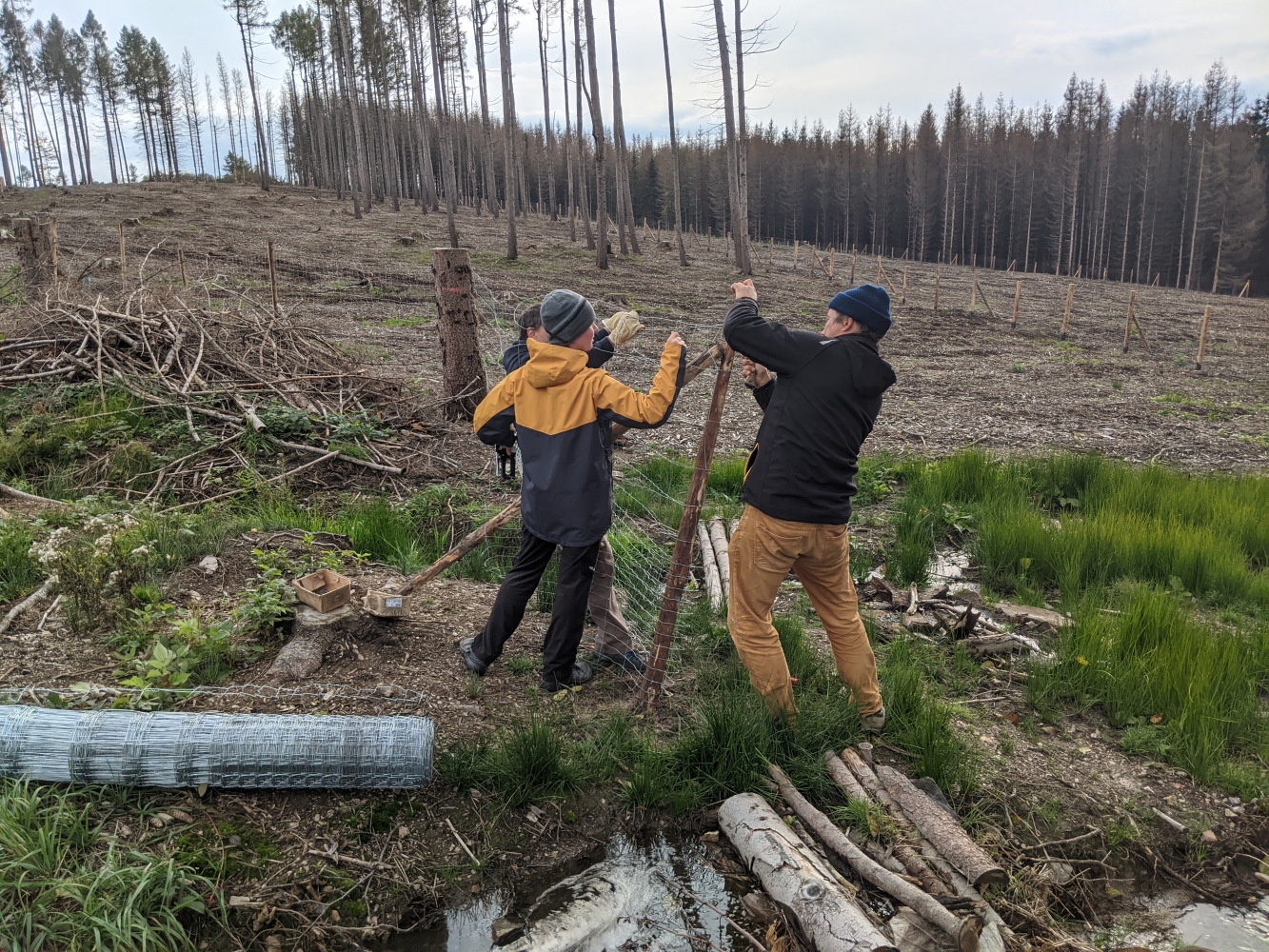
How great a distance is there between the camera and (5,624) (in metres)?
4.24

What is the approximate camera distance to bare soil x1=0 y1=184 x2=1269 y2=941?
316 centimetres

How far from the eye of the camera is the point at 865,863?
2.98 metres

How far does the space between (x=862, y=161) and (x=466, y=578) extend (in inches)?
3371

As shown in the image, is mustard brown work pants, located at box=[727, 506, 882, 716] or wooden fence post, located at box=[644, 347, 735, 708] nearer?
mustard brown work pants, located at box=[727, 506, 882, 716]

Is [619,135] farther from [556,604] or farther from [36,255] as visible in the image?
[556,604]

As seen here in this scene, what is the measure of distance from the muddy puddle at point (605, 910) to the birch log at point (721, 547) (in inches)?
92.0

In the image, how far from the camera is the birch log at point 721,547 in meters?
5.62

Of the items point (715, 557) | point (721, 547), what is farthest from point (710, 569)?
point (721, 547)

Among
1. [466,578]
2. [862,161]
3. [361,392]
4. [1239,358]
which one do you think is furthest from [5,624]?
[862,161]

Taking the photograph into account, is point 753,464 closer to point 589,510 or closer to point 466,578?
point 589,510

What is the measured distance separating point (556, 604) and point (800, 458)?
1381 millimetres

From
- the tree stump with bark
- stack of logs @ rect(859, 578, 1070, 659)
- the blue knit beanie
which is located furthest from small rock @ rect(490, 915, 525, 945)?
the tree stump with bark

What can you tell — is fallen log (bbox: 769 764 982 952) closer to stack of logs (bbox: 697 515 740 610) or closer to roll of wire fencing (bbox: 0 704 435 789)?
roll of wire fencing (bbox: 0 704 435 789)

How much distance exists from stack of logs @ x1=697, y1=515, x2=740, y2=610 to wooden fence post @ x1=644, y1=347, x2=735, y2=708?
1128 mm
